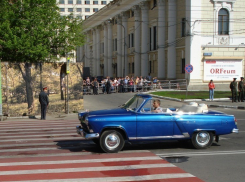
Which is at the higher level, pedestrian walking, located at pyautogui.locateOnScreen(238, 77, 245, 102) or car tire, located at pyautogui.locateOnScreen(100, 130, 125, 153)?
pedestrian walking, located at pyautogui.locateOnScreen(238, 77, 245, 102)

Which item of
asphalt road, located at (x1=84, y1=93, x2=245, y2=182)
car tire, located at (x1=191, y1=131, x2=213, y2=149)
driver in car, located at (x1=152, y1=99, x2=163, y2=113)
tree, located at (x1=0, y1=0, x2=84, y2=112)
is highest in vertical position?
tree, located at (x1=0, y1=0, x2=84, y2=112)

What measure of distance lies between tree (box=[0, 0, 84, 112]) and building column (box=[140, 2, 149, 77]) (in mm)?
27052

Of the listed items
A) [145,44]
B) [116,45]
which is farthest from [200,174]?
[116,45]

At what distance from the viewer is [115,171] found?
7.70m

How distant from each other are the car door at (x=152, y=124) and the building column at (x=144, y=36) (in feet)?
134

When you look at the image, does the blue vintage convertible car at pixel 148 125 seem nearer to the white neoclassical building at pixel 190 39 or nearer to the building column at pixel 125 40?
the white neoclassical building at pixel 190 39

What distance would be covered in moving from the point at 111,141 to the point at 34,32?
1437cm

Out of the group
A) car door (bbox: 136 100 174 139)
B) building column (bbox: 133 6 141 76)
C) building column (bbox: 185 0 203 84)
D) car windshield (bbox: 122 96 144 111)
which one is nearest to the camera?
car door (bbox: 136 100 174 139)

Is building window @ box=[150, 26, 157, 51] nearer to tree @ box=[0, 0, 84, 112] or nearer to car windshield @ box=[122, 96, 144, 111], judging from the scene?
tree @ box=[0, 0, 84, 112]

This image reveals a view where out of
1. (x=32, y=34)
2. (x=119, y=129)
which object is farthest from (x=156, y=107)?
(x=32, y=34)

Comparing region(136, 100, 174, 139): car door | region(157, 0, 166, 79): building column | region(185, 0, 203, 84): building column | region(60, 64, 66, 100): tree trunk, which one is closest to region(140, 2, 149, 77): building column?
region(157, 0, 166, 79): building column

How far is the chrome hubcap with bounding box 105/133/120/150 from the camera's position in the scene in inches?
372

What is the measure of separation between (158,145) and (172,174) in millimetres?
3388

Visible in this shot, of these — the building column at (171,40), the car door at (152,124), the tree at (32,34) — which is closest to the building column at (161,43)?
the building column at (171,40)
